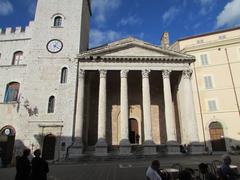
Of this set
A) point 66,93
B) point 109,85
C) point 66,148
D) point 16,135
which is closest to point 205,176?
point 66,148

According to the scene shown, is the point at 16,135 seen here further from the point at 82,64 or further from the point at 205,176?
the point at 205,176

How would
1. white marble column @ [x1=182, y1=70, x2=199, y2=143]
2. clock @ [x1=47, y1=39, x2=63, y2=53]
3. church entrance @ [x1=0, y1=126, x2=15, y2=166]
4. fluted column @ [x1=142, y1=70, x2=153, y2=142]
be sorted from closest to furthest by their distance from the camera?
1. fluted column @ [x1=142, y1=70, x2=153, y2=142]
2. church entrance @ [x1=0, y1=126, x2=15, y2=166]
3. white marble column @ [x1=182, y1=70, x2=199, y2=143]
4. clock @ [x1=47, y1=39, x2=63, y2=53]

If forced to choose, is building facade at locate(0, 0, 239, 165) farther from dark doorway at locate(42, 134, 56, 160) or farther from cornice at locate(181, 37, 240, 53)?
cornice at locate(181, 37, 240, 53)

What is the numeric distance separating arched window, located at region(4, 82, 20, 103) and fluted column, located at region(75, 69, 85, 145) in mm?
6924

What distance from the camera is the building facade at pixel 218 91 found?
2385 centimetres

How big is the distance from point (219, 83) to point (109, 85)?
13798 millimetres

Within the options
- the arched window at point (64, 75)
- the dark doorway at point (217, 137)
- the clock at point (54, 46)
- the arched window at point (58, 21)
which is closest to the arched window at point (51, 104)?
the arched window at point (64, 75)

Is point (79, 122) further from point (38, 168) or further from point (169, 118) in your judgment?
point (38, 168)

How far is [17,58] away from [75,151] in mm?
12934

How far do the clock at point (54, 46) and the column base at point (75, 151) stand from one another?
10.3 meters

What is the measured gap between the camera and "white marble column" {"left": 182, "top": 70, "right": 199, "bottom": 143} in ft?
64.7

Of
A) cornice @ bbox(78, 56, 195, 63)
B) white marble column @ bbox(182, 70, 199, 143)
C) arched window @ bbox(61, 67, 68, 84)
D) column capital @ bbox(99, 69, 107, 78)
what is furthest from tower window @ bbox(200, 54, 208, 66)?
arched window @ bbox(61, 67, 68, 84)

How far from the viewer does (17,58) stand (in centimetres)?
2288

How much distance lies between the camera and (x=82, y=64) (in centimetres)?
2108
